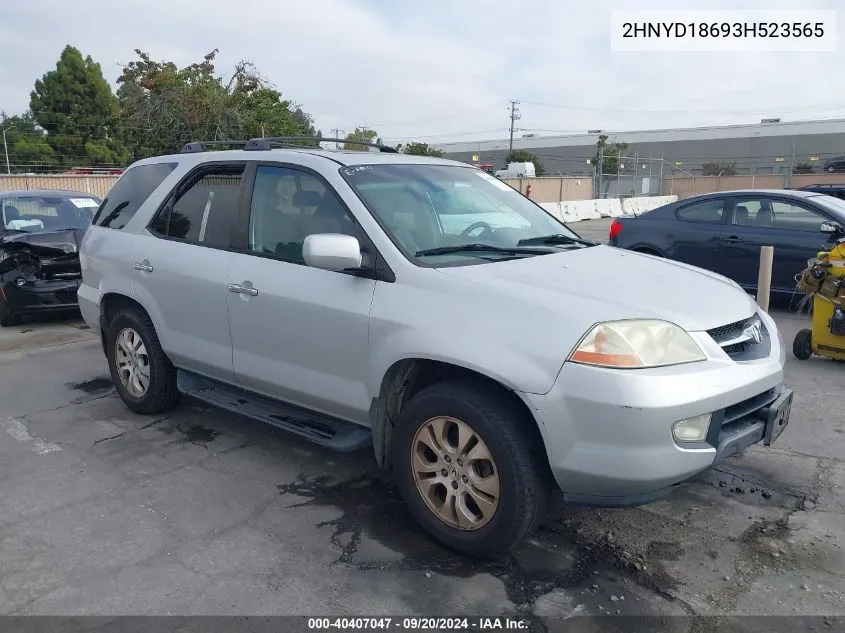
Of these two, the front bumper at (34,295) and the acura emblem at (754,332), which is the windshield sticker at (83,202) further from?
the acura emblem at (754,332)

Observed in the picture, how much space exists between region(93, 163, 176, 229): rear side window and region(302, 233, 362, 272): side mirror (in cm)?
208

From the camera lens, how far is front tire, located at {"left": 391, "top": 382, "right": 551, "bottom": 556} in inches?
116

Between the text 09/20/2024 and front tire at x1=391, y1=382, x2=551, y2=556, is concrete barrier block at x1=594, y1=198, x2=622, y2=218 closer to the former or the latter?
front tire at x1=391, y1=382, x2=551, y2=556

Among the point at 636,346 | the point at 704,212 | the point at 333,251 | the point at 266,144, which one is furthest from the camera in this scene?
the point at 704,212

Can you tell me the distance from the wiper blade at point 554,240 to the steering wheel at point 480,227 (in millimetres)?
183

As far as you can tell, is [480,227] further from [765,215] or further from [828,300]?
[765,215]

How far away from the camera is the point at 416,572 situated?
10.3ft

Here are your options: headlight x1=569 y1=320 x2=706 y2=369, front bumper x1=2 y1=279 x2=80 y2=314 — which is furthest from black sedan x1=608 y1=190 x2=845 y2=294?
front bumper x1=2 y1=279 x2=80 y2=314

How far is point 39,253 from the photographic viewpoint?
827 cm

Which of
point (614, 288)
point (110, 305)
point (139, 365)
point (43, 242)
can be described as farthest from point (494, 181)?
point (43, 242)

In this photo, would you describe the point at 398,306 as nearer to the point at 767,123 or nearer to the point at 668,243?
the point at 668,243

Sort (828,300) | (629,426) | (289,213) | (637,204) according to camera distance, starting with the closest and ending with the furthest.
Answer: (629,426), (289,213), (828,300), (637,204)

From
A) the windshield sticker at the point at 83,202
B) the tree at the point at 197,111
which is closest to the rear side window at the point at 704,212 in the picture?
the windshield sticker at the point at 83,202

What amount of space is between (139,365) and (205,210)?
4.28ft
